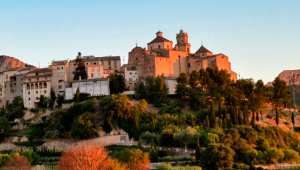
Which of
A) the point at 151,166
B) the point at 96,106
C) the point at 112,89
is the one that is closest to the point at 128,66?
the point at 112,89

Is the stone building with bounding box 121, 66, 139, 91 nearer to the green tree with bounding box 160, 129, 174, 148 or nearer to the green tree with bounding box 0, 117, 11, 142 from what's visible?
the green tree with bounding box 160, 129, 174, 148

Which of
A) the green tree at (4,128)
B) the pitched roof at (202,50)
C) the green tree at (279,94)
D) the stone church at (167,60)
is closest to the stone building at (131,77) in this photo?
the stone church at (167,60)

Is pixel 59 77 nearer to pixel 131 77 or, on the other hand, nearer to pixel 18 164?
pixel 131 77

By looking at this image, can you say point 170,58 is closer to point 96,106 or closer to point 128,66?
point 128,66

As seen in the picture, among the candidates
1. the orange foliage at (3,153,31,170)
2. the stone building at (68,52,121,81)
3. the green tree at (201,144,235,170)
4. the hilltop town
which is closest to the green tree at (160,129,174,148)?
the hilltop town

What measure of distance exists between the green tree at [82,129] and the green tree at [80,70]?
504 inches

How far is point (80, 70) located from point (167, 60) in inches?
460

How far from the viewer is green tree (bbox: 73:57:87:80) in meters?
55.7

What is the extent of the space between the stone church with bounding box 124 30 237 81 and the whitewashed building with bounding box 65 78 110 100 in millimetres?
5971

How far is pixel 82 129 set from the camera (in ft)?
141

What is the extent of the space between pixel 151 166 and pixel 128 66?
83.9 ft

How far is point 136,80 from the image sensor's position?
55.9 m

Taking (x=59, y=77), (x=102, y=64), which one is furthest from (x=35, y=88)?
(x=102, y=64)

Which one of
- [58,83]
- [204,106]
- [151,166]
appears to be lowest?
[151,166]
